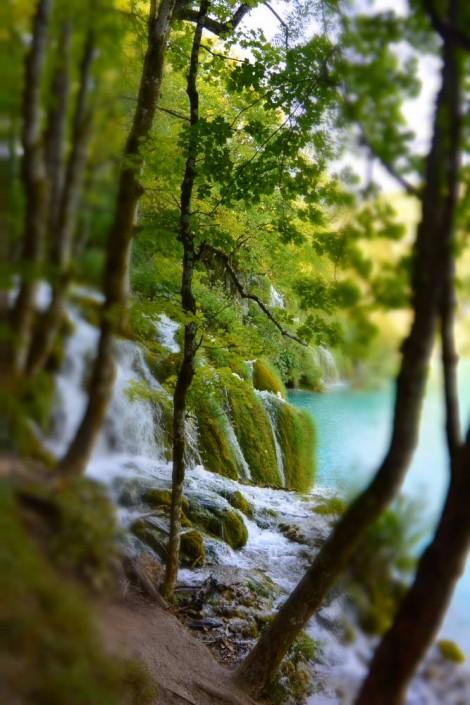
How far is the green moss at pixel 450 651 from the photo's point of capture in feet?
5.00

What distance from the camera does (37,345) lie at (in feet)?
3.61

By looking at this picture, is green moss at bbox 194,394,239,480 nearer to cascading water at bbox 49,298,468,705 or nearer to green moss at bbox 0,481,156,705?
cascading water at bbox 49,298,468,705

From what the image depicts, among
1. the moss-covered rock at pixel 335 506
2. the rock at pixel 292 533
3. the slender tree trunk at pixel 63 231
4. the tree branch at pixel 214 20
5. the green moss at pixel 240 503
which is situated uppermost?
the tree branch at pixel 214 20

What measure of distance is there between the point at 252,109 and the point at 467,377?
4.34 m

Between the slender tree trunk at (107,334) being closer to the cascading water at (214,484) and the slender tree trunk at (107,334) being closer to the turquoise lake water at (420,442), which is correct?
the cascading water at (214,484)

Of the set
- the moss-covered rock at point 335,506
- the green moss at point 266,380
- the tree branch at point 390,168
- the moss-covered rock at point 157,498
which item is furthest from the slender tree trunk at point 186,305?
the green moss at point 266,380

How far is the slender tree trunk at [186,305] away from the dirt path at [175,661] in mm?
501

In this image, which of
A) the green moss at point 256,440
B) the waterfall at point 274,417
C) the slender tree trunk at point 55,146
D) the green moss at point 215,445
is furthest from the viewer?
the waterfall at point 274,417

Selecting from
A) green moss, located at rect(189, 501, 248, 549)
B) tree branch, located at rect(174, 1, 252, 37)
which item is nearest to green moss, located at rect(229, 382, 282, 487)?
green moss, located at rect(189, 501, 248, 549)

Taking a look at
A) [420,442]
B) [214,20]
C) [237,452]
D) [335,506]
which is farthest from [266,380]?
[420,442]

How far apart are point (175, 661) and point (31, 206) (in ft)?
13.0

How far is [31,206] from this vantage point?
1.12 metres

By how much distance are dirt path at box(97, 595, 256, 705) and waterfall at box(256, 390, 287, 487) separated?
14.6 feet

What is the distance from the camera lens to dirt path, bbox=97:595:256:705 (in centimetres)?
368
